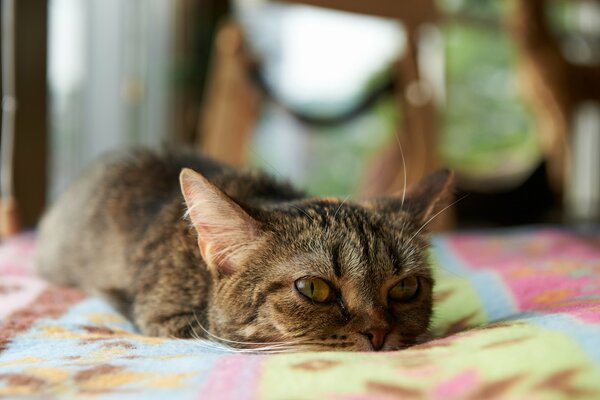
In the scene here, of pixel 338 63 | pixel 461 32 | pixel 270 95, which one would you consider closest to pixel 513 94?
pixel 461 32

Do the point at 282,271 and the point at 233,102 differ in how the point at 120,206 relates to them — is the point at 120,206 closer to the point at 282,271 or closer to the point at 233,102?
the point at 282,271

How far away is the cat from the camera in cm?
108

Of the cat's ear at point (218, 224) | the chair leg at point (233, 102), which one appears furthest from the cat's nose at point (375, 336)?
the chair leg at point (233, 102)

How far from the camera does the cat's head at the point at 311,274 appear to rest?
1.07m

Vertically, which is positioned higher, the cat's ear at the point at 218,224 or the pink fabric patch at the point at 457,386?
the cat's ear at the point at 218,224

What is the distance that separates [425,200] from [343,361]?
2.03ft

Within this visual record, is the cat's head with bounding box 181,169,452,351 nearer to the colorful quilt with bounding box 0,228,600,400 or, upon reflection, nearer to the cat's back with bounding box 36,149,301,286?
the colorful quilt with bounding box 0,228,600,400

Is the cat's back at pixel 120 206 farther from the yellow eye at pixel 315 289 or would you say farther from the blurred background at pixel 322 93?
the yellow eye at pixel 315 289

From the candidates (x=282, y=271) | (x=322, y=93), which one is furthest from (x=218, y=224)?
(x=322, y=93)

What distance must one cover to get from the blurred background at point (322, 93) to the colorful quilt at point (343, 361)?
660 millimetres

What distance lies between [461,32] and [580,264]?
15.1 feet

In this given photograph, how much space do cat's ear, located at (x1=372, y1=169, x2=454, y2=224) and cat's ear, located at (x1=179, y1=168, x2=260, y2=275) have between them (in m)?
0.33

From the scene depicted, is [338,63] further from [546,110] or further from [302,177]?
[546,110]

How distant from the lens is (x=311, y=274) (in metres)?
1.11
